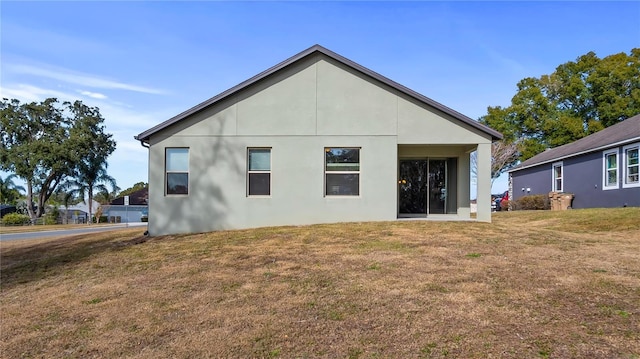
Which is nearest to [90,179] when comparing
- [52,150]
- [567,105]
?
[52,150]

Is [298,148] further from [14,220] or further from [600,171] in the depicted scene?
[14,220]

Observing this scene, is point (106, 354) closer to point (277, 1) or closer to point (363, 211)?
point (363, 211)

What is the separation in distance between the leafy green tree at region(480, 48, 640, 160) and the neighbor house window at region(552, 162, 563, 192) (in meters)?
12.6

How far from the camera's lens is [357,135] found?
12.7 m

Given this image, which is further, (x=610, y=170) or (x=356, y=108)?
(x=610, y=170)

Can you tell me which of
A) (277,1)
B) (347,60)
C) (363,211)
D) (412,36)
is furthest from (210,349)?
(412,36)

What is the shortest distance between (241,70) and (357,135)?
17.2 feet

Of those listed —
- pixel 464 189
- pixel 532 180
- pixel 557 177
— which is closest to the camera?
pixel 464 189

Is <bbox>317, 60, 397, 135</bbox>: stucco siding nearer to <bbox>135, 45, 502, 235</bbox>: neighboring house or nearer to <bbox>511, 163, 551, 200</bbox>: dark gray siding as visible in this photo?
<bbox>135, 45, 502, 235</bbox>: neighboring house

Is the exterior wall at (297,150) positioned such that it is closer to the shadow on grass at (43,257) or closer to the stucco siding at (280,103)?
the stucco siding at (280,103)

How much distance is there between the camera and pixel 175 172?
12.8 m

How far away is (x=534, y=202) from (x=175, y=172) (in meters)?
19.9

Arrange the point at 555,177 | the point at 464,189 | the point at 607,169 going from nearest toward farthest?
the point at 464,189 → the point at 607,169 → the point at 555,177

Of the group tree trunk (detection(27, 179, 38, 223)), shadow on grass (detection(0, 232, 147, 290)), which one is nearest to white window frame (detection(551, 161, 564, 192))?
shadow on grass (detection(0, 232, 147, 290))
